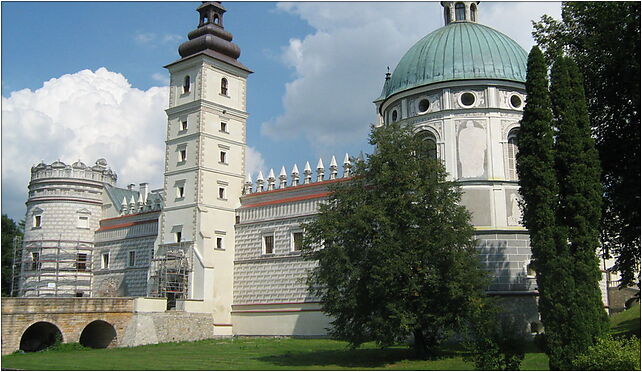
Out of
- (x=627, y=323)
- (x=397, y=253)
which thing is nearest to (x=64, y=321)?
(x=397, y=253)

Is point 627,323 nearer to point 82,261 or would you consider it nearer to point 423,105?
point 423,105

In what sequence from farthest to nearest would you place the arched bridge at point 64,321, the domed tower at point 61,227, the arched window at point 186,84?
the domed tower at point 61,227 < the arched window at point 186,84 < the arched bridge at point 64,321

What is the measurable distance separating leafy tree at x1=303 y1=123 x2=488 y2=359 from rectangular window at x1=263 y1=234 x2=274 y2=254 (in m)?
14.1

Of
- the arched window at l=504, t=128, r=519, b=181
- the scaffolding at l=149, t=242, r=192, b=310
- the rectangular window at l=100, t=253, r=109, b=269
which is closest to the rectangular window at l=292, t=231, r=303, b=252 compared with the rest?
the scaffolding at l=149, t=242, r=192, b=310

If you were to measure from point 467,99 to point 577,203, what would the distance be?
41.1 ft

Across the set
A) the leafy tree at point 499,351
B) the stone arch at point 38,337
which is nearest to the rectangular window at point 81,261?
the stone arch at point 38,337

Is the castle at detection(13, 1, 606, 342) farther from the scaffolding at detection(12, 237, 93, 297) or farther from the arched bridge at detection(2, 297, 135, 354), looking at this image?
the arched bridge at detection(2, 297, 135, 354)

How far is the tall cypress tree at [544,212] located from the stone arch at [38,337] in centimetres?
2415

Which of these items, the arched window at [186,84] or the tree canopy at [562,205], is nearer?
the tree canopy at [562,205]

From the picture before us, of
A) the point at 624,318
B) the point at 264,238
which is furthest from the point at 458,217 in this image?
the point at 264,238

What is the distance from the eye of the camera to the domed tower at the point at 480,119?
1164 inches

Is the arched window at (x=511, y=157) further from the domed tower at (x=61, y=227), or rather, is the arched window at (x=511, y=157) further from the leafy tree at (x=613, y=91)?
the domed tower at (x=61, y=227)

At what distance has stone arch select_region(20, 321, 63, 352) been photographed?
34338mm

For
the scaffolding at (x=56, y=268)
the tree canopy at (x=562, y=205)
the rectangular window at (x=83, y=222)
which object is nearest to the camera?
the tree canopy at (x=562, y=205)
